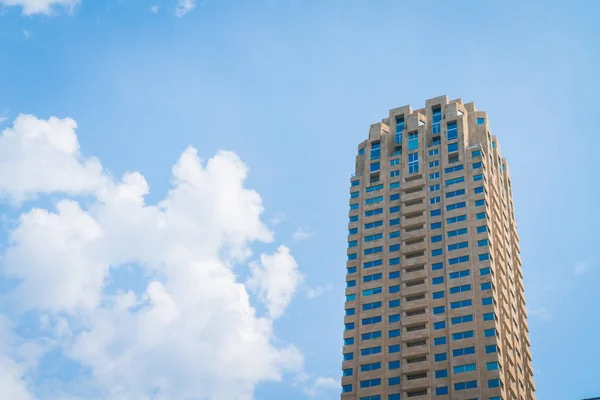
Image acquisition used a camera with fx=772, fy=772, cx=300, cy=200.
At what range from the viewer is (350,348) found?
383 ft

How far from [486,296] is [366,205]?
1192 inches

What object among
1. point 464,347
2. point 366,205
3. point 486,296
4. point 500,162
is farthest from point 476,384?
point 500,162

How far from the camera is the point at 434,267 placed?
396 feet

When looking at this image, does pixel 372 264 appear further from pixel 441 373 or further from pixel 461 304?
pixel 441 373

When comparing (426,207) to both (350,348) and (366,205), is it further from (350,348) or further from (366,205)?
(350,348)

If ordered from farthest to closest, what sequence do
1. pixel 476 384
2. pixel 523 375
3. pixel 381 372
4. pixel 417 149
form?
pixel 417 149, pixel 523 375, pixel 381 372, pixel 476 384

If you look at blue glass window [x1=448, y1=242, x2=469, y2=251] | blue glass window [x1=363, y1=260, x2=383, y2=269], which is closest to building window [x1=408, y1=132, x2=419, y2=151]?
blue glass window [x1=448, y1=242, x2=469, y2=251]

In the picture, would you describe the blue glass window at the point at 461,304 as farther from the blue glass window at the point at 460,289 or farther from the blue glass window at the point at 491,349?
the blue glass window at the point at 491,349

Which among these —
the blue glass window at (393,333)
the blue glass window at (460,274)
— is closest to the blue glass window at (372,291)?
the blue glass window at (393,333)

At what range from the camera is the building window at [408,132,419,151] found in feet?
459

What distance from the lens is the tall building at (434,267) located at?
110 meters

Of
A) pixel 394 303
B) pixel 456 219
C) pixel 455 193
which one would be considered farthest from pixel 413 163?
pixel 394 303

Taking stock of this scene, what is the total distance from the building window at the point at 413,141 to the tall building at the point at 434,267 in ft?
0.75

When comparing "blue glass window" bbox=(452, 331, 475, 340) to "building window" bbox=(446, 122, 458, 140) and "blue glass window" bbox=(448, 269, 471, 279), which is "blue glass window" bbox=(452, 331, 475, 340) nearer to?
"blue glass window" bbox=(448, 269, 471, 279)
